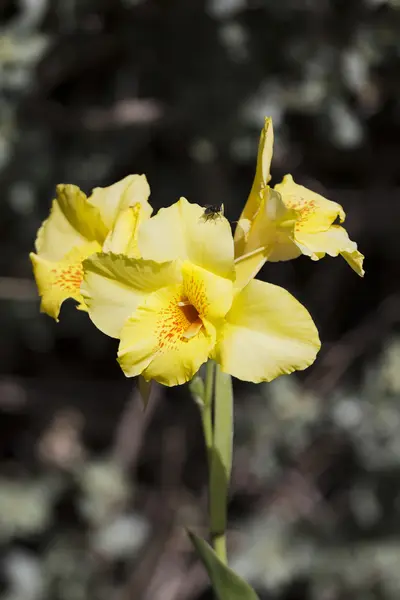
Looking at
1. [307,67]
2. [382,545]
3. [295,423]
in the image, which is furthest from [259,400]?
[307,67]

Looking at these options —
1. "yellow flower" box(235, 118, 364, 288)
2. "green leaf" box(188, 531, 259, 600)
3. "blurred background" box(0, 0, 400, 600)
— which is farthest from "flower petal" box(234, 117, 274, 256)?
"blurred background" box(0, 0, 400, 600)

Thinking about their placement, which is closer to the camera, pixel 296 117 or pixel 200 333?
pixel 200 333

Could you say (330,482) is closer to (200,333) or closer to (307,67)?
(307,67)

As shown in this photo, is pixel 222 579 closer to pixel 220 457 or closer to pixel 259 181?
pixel 220 457

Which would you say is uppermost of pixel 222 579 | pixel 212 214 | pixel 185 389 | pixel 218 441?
pixel 212 214

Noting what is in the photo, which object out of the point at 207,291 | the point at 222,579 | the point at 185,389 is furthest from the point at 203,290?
the point at 185,389

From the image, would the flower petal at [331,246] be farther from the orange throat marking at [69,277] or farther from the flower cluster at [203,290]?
the orange throat marking at [69,277]

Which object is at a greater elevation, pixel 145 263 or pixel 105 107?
pixel 145 263

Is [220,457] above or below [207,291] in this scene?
below
